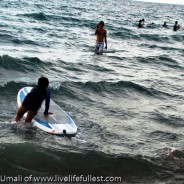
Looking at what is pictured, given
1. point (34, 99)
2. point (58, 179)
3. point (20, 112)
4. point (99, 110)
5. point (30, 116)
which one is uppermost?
point (34, 99)

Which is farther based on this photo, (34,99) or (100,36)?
(100,36)

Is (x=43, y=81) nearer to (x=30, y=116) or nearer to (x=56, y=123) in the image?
(x=30, y=116)

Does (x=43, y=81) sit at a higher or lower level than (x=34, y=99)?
higher

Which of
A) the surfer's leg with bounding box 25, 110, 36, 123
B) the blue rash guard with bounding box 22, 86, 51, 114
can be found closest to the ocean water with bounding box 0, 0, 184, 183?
the surfer's leg with bounding box 25, 110, 36, 123

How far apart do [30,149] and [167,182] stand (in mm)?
2863

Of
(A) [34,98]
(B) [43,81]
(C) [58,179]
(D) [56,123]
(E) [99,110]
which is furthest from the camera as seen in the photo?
(E) [99,110]

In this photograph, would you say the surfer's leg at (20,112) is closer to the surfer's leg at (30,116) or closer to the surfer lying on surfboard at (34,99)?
the surfer lying on surfboard at (34,99)

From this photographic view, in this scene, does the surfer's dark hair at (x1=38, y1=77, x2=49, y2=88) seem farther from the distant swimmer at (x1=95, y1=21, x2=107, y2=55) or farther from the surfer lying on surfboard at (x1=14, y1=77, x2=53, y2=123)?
the distant swimmer at (x1=95, y1=21, x2=107, y2=55)

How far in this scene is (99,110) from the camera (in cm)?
1085

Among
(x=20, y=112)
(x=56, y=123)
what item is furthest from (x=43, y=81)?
(x=56, y=123)

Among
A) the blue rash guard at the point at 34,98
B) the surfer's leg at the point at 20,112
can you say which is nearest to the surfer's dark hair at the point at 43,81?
the blue rash guard at the point at 34,98

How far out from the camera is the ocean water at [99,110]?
282 inches

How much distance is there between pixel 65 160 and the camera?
23.8ft

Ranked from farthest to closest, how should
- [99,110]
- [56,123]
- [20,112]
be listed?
1. [99,110]
2. [56,123]
3. [20,112]
